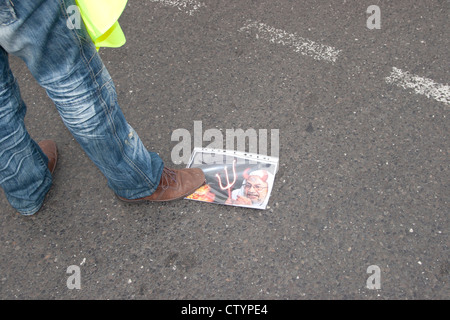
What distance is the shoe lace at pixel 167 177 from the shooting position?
6.99 ft

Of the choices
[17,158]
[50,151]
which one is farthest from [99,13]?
[50,151]

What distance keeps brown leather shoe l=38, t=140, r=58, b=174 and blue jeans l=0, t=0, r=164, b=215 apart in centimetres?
7

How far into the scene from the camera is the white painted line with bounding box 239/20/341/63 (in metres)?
2.68

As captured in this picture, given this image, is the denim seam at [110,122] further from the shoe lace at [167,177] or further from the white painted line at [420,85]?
the white painted line at [420,85]

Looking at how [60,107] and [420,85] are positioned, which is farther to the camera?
[420,85]

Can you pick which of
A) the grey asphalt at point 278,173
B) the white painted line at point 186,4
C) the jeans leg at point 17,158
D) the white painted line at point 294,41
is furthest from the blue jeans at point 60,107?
the white painted line at point 186,4

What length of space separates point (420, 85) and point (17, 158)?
2.24m

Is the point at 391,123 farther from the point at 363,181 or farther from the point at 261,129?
the point at 261,129

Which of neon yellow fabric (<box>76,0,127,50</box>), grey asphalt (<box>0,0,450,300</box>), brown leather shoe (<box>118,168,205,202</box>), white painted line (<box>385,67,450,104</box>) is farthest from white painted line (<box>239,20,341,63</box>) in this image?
neon yellow fabric (<box>76,0,127,50</box>)

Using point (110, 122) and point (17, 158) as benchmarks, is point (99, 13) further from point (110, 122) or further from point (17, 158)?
point (17, 158)

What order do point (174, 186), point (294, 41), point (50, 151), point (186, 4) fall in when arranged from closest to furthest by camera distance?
1. point (174, 186)
2. point (50, 151)
3. point (294, 41)
4. point (186, 4)

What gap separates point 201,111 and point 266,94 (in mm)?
410

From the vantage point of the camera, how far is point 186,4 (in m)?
3.11
